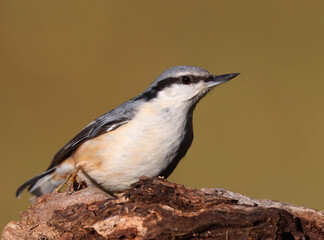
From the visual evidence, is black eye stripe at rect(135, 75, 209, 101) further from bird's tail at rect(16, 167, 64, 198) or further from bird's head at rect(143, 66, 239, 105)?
bird's tail at rect(16, 167, 64, 198)

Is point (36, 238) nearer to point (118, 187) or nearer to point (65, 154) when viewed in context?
point (118, 187)

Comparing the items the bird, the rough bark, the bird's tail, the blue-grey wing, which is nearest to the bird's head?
the bird

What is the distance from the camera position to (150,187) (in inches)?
74.6

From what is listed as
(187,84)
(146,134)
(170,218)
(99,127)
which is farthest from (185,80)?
(170,218)

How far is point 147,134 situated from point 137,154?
0.12m

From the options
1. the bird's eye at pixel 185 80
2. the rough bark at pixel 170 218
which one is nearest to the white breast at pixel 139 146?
the bird's eye at pixel 185 80

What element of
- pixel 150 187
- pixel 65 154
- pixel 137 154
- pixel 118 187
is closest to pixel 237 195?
pixel 150 187

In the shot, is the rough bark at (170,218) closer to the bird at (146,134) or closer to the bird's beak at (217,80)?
the bird at (146,134)

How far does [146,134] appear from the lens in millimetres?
2490

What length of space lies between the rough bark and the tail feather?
831 mm

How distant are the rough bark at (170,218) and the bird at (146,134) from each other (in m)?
0.42

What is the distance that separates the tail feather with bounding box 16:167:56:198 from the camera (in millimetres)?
2932

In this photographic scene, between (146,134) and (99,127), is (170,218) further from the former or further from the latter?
(99,127)

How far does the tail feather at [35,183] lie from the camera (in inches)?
115
